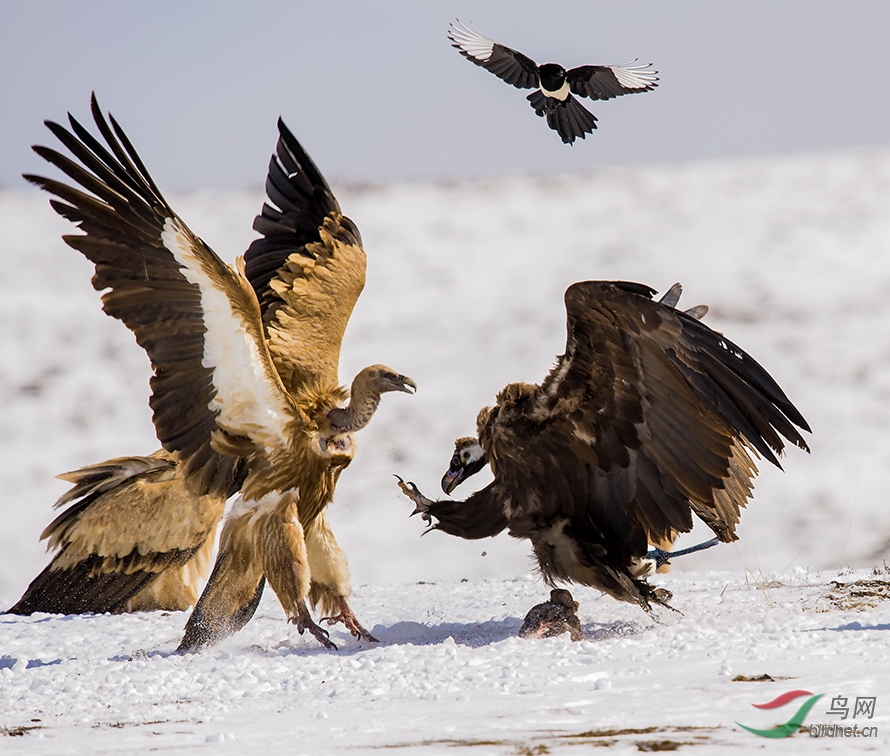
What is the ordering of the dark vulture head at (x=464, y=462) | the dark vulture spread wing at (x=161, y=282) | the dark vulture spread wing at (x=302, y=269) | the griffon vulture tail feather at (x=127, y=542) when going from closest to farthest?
the dark vulture spread wing at (x=161, y=282) → the dark vulture head at (x=464, y=462) → the dark vulture spread wing at (x=302, y=269) → the griffon vulture tail feather at (x=127, y=542)

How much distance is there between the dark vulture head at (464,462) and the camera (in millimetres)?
6500

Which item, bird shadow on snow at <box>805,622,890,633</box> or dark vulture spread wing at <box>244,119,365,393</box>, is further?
dark vulture spread wing at <box>244,119,365,393</box>

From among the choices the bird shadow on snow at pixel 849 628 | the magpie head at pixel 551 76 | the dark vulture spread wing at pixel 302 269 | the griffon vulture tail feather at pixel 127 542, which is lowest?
the bird shadow on snow at pixel 849 628

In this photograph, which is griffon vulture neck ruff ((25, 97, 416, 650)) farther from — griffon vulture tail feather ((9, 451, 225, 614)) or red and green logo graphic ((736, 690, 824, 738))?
red and green logo graphic ((736, 690, 824, 738))

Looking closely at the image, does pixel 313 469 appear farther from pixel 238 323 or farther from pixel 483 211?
pixel 483 211

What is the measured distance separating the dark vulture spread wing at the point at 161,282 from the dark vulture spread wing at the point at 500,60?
448cm

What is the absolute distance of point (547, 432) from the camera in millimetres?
5938

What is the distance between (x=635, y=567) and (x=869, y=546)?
4.54 metres

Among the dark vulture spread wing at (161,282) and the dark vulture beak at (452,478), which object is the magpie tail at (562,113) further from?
the dark vulture spread wing at (161,282)

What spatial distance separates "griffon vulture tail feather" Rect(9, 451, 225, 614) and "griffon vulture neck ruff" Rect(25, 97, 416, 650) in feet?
4.53

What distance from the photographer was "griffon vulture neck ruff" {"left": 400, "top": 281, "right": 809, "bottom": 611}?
5.29 m

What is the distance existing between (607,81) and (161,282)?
5.14 meters

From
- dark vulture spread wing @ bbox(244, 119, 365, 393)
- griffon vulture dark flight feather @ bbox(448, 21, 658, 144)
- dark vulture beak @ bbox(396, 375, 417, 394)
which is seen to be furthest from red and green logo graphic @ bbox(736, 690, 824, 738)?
griffon vulture dark flight feather @ bbox(448, 21, 658, 144)

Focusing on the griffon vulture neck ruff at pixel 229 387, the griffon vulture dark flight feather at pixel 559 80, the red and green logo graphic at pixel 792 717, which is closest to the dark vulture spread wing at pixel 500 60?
the griffon vulture dark flight feather at pixel 559 80
